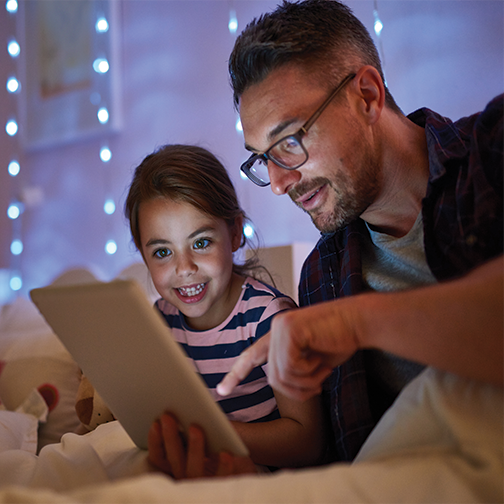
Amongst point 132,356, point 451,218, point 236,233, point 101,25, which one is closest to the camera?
point 132,356

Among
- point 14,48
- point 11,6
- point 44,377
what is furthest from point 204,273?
point 11,6

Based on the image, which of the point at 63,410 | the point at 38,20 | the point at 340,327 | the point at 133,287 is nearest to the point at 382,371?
the point at 340,327

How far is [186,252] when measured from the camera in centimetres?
126

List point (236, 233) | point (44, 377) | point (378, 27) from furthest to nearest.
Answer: point (378, 27) < point (44, 377) < point (236, 233)

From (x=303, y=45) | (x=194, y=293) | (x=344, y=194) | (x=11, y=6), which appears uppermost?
(x=11, y=6)

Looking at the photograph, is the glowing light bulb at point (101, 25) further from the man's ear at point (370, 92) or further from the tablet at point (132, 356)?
the tablet at point (132, 356)

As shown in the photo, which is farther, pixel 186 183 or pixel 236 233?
pixel 236 233

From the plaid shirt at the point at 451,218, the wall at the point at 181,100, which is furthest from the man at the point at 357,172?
the wall at the point at 181,100

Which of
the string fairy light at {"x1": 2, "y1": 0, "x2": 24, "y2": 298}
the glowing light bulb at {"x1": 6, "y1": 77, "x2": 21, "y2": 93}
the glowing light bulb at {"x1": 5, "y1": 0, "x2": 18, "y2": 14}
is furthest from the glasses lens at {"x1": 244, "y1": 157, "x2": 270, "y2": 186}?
the glowing light bulb at {"x1": 5, "y1": 0, "x2": 18, "y2": 14}

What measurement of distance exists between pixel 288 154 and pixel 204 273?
1.30ft

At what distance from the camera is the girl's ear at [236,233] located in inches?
55.2

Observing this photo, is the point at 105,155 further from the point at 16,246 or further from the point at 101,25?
the point at 16,246

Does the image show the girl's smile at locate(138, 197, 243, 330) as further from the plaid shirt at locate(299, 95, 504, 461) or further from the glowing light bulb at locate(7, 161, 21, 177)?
the glowing light bulb at locate(7, 161, 21, 177)

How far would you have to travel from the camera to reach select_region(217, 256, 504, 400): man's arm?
0.56 meters
